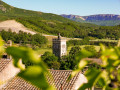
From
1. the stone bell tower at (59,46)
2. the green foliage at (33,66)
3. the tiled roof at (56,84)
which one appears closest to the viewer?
the green foliage at (33,66)

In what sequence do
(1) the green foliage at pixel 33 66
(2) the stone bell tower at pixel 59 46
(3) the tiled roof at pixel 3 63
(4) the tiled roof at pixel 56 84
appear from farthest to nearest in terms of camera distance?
(2) the stone bell tower at pixel 59 46
(3) the tiled roof at pixel 3 63
(4) the tiled roof at pixel 56 84
(1) the green foliage at pixel 33 66

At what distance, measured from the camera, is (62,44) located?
47.4m

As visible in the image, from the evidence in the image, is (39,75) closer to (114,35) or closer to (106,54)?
(106,54)

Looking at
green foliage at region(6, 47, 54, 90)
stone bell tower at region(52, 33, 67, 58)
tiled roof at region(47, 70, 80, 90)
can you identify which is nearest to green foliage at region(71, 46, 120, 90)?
green foliage at region(6, 47, 54, 90)

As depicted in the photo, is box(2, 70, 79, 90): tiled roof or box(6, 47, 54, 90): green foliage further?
box(2, 70, 79, 90): tiled roof

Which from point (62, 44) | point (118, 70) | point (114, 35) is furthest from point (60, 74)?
point (114, 35)

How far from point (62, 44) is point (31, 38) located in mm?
13739

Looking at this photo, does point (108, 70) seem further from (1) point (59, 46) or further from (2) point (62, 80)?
(1) point (59, 46)

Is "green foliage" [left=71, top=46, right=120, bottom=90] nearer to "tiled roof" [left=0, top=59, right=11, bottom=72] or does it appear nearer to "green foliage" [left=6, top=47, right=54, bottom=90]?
"green foliage" [left=6, top=47, right=54, bottom=90]

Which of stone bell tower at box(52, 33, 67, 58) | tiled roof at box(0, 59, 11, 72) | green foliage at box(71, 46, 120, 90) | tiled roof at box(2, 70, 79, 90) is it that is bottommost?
stone bell tower at box(52, 33, 67, 58)

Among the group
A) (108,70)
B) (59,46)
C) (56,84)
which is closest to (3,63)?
(56,84)

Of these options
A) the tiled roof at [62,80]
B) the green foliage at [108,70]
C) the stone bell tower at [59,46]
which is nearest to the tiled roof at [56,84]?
the tiled roof at [62,80]

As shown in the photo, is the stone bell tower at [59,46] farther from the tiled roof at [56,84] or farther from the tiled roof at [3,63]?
the tiled roof at [56,84]

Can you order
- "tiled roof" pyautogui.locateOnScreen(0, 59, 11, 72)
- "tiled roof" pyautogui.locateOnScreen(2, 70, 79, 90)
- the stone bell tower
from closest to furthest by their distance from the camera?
"tiled roof" pyautogui.locateOnScreen(2, 70, 79, 90)
"tiled roof" pyautogui.locateOnScreen(0, 59, 11, 72)
the stone bell tower
